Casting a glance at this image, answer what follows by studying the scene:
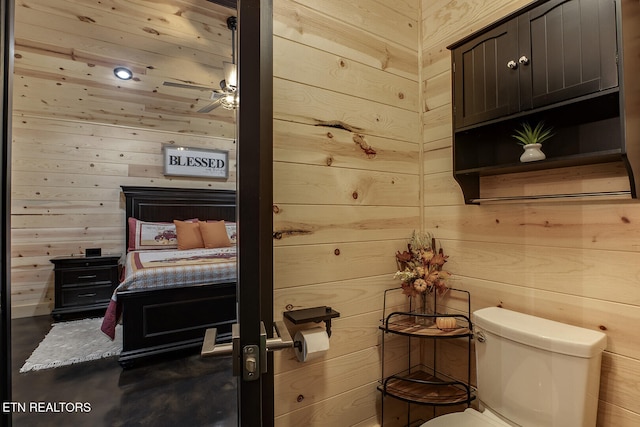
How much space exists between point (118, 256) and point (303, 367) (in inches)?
145

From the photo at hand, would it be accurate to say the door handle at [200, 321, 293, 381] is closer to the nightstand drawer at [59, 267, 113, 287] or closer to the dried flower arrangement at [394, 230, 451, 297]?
the dried flower arrangement at [394, 230, 451, 297]

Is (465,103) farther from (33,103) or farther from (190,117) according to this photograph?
(33,103)

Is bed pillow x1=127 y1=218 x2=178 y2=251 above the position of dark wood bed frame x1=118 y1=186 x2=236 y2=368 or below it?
above

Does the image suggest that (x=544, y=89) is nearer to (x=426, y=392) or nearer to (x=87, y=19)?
(x=426, y=392)

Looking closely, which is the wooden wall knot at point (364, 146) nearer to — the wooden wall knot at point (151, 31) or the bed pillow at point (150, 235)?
the wooden wall knot at point (151, 31)

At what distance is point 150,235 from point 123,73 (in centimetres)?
203

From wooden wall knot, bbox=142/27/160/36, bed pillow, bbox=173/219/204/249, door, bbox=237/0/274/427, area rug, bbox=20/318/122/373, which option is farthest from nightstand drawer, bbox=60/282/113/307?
door, bbox=237/0/274/427

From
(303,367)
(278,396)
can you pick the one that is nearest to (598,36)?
(303,367)

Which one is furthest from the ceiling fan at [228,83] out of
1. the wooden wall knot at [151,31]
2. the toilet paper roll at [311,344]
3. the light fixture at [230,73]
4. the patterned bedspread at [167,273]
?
the toilet paper roll at [311,344]

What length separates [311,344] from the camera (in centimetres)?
129

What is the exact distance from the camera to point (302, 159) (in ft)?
4.52

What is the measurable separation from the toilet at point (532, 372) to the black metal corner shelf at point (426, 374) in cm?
12

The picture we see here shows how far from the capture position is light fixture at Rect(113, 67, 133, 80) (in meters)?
3.11

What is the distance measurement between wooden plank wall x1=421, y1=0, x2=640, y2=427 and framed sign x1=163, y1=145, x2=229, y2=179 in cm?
377
